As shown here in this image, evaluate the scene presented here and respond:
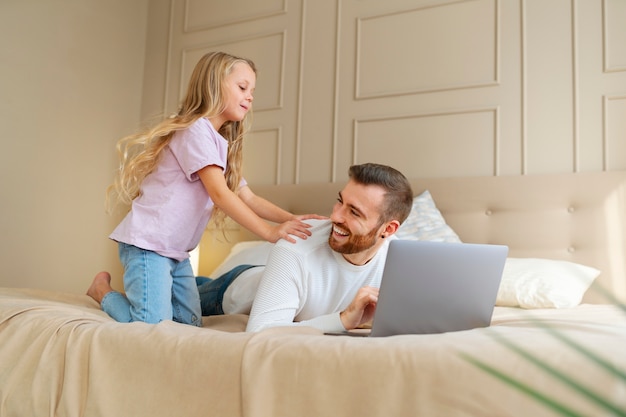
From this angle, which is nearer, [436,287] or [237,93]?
[436,287]

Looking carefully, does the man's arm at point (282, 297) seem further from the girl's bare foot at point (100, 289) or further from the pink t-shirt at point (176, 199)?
the girl's bare foot at point (100, 289)

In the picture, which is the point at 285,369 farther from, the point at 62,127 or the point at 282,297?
the point at 62,127

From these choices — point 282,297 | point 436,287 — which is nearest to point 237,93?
point 282,297

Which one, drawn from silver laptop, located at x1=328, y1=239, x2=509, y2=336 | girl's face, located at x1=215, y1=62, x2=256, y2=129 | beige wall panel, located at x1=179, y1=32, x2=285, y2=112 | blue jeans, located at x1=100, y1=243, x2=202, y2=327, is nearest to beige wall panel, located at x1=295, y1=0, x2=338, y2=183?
beige wall panel, located at x1=179, y1=32, x2=285, y2=112

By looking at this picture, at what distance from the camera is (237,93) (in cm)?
218

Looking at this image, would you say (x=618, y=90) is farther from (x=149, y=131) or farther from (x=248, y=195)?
(x=149, y=131)

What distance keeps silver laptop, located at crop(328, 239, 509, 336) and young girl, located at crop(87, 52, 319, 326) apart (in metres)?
0.49

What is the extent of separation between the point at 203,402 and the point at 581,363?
0.63 metres

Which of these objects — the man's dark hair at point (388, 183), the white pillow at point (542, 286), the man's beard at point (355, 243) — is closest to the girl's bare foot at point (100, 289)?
the man's beard at point (355, 243)

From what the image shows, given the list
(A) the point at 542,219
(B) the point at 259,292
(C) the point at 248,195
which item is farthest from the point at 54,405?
(A) the point at 542,219

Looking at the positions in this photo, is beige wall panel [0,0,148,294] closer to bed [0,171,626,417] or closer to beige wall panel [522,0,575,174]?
bed [0,171,626,417]

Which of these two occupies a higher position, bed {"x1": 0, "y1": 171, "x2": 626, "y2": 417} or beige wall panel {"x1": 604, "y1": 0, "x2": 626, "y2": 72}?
beige wall panel {"x1": 604, "y1": 0, "x2": 626, "y2": 72}

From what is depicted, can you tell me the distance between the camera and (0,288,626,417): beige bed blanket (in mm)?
875

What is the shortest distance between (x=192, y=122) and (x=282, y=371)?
1207 millimetres
